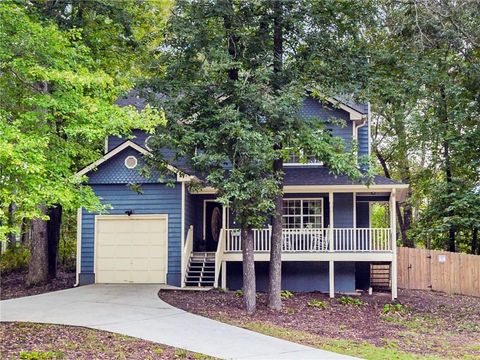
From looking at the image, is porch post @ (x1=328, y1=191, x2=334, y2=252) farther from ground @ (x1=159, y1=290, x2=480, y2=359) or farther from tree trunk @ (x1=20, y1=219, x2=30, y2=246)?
tree trunk @ (x1=20, y1=219, x2=30, y2=246)

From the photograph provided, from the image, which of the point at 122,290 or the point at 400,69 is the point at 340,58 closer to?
the point at 400,69

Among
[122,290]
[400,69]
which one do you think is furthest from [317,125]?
[122,290]

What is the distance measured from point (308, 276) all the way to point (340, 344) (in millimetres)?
7620

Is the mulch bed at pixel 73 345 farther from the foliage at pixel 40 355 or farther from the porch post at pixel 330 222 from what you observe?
the porch post at pixel 330 222

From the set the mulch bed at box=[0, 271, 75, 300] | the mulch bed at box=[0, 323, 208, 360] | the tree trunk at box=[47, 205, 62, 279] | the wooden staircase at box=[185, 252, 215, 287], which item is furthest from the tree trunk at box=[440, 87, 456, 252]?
the mulch bed at box=[0, 323, 208, 360]

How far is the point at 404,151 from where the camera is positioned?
87.5ft

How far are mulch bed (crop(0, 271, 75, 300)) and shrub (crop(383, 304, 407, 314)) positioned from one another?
9.03 metres

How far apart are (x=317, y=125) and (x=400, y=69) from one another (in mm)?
3056

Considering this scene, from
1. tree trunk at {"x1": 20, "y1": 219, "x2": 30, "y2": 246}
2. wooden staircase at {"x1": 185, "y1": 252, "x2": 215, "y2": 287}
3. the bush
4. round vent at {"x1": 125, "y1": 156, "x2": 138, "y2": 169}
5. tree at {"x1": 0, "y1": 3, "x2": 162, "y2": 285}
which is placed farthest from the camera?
tree trunk at {"x1": 20, "y1": 219, "x2": 30, "y2": 246}

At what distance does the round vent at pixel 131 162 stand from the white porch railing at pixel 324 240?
11.2 ft

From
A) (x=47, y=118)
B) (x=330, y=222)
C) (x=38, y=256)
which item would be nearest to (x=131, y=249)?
(x=38, y=256)

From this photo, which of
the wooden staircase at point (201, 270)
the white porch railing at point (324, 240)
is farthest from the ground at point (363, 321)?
the white porch railing at point (324, 240)

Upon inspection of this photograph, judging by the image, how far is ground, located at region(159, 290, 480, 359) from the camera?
9.79 m

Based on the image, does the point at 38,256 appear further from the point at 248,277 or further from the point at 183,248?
the point at 248,277
